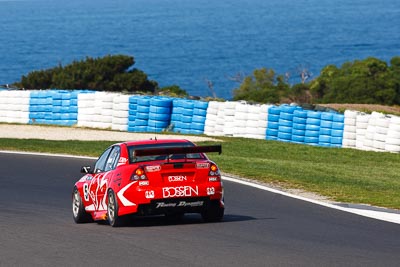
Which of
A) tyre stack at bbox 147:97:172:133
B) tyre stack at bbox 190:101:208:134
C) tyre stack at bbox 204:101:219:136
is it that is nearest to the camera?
tyre stack at bbox 204:101:219:136

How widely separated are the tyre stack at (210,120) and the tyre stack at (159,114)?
1728 millimetres

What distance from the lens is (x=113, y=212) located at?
580 inches

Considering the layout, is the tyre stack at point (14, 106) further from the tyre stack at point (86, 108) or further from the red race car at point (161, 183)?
the red race car at point (161, 183)

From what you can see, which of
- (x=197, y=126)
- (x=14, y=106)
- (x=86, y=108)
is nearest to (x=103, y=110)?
(x=86, y=108)

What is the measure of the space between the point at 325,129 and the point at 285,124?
1.59 metres

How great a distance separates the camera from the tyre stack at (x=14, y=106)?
136 feet

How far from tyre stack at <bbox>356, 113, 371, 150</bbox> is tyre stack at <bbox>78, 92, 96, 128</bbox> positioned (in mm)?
11460

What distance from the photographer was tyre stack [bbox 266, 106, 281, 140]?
35594 mm

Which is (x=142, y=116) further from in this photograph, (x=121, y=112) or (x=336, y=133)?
(x=336, y=133)

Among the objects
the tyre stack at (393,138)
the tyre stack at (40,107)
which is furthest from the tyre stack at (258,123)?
the tyre stack at (40,107)

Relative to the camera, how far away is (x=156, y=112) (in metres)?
38.6

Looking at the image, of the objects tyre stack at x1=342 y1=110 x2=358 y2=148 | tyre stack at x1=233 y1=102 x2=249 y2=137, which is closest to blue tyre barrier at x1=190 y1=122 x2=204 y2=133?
tyre stack at x1=233 y1=102 x2=249 y2=137

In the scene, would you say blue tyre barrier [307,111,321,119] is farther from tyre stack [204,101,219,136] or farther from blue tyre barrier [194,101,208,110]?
blue tyre barrier [194,101,208,110]

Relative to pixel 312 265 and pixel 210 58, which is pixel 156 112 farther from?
pixel 210 58
